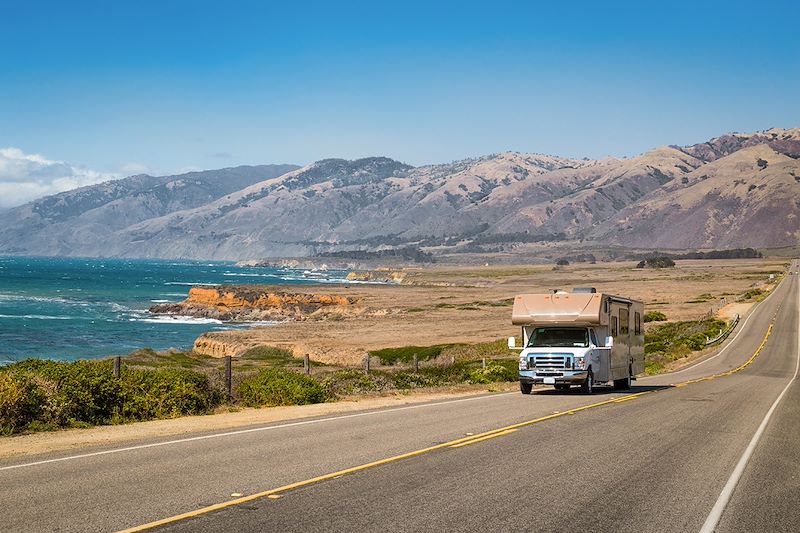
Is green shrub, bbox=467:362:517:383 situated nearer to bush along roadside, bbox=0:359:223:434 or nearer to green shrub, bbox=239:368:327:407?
green shrub, bbox=239:368:327:407

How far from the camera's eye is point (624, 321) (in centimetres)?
3067

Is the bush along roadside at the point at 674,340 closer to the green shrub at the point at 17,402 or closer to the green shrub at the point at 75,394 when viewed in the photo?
the green shrub at the point at 75,394

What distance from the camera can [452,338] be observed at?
247 ft

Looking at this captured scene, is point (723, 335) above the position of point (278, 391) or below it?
below

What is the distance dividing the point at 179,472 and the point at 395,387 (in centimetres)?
1931

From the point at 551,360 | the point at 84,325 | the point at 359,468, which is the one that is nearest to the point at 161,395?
the point at 359,468

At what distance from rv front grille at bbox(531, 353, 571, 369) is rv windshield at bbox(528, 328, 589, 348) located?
1.51 ft

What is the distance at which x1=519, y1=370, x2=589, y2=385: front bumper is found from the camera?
26812 millimetres

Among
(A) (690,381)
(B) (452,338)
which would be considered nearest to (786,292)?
(B) (452,338)

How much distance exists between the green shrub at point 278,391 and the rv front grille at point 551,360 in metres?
6.97

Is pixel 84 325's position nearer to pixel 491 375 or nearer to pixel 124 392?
pixel 491 375

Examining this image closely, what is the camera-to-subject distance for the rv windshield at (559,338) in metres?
27.3

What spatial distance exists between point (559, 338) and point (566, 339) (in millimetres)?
231

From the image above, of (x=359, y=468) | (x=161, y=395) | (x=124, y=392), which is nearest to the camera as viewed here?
(x=359, y=468)
